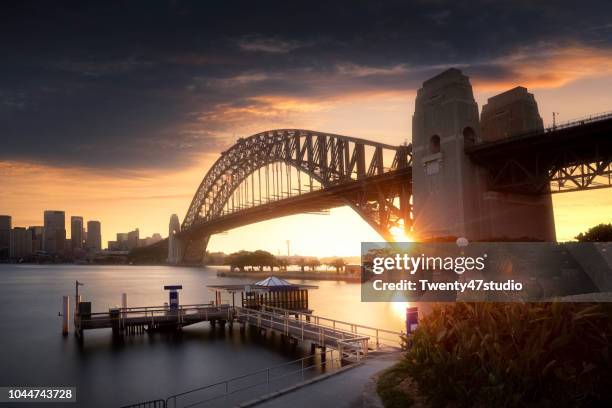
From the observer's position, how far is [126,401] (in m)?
22.8

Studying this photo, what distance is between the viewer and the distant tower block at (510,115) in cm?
4750

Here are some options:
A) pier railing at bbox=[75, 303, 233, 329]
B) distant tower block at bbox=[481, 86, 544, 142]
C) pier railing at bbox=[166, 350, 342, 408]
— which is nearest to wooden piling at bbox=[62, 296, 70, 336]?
pier railing at bbox=[75, 303, 233, 329]

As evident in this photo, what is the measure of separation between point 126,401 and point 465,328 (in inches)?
675

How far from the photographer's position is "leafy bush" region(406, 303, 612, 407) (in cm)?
960

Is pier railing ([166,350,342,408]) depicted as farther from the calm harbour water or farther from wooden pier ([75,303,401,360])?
wooden pier ([75,303,401,360])

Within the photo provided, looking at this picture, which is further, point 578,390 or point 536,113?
point 536,113

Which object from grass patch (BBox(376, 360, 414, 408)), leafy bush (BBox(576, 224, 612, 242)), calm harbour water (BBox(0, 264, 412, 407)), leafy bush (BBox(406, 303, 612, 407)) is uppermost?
leafy bush (BBox(576, 224, 612, 242))

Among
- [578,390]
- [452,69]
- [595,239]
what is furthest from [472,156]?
[578,390]

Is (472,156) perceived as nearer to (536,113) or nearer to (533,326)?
(536,113)

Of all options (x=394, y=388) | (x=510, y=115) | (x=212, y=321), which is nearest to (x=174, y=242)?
(x=212, y=321)

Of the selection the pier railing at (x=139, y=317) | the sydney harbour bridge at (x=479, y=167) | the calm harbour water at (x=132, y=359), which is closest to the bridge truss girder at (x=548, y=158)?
the sydney harbour bridge at (x=479, y=167)

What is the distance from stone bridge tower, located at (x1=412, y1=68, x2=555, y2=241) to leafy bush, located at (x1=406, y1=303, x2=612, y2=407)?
31164mm

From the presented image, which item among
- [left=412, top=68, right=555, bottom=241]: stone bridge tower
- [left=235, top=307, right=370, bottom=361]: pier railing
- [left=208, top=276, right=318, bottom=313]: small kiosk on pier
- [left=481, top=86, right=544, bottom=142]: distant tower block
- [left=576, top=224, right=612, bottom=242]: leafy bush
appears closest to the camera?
[left=235, top=307, right=370, bottom=361]: pier railing

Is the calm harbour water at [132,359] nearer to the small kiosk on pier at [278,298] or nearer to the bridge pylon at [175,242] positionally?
the small kiosk on pier at [278,298]
